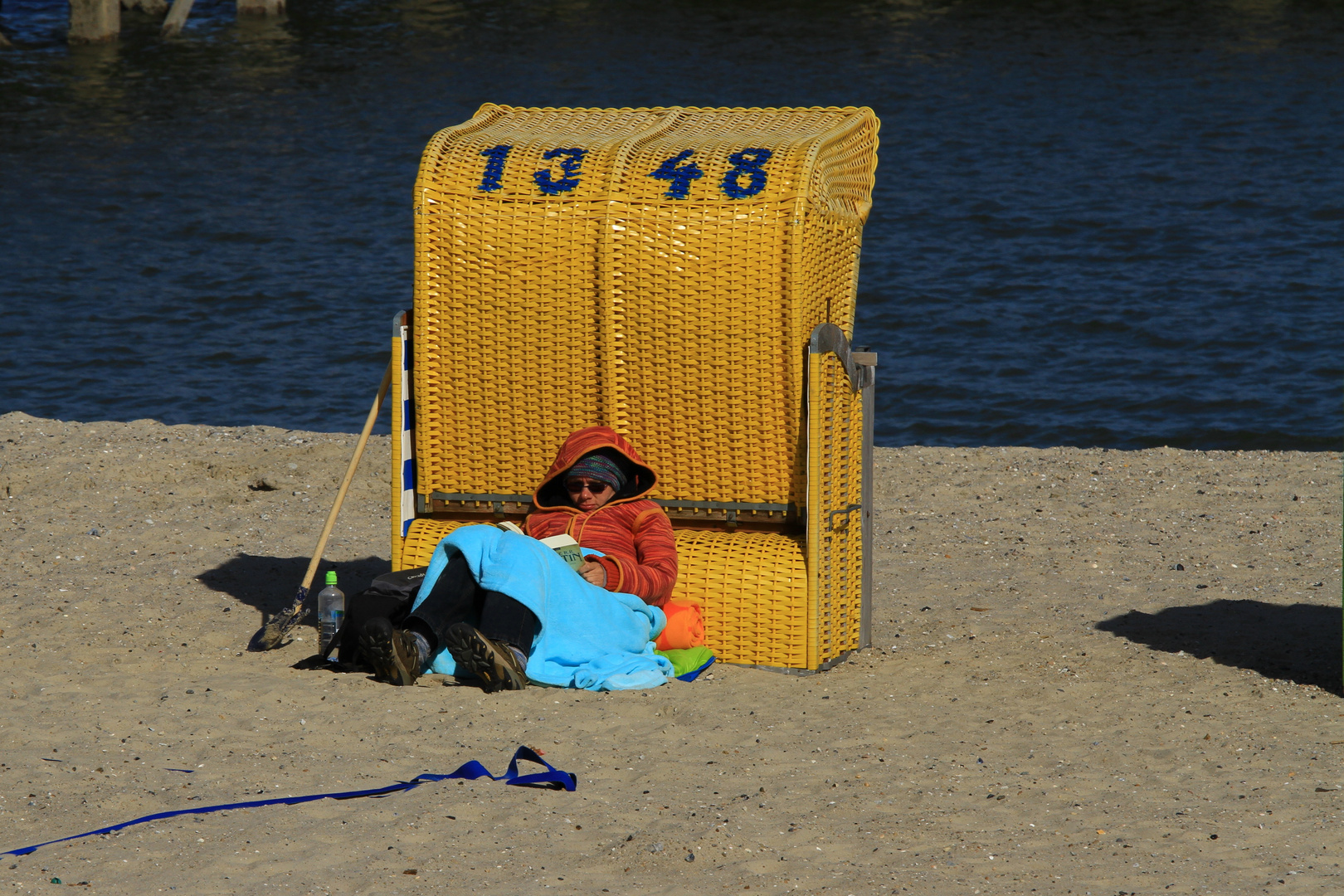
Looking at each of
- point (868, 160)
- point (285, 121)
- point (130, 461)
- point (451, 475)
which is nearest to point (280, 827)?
point (451, 475)

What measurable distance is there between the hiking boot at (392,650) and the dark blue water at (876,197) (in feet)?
27.5

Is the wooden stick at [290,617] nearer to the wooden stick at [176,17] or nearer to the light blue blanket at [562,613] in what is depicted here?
the light blue blanket at [562,613]

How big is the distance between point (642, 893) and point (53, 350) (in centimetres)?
1406

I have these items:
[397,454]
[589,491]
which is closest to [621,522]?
[589,491]

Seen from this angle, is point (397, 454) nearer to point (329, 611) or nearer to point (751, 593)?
point (329, 611)

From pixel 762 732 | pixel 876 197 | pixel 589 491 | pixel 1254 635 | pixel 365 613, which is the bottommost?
pixel 876 197

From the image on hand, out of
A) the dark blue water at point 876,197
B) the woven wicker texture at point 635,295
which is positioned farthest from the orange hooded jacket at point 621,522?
the dark blue water at point 876,197

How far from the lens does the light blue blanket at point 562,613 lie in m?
5.47

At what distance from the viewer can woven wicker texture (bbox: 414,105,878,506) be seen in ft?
19.4

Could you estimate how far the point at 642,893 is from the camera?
392 cm

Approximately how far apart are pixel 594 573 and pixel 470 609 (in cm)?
50

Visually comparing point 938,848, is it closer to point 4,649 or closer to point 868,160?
point 868,160

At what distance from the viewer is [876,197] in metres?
20.8

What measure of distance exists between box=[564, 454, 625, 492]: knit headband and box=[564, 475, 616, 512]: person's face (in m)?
0.02
